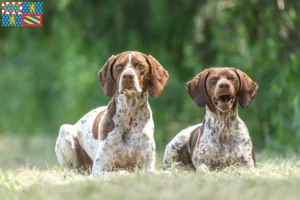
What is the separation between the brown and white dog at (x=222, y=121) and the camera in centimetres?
782

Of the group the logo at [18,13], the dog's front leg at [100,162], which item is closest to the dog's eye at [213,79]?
the dog's front leg at [100,162]

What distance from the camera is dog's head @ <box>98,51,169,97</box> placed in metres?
7.47

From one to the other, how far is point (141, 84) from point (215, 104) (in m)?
0.78

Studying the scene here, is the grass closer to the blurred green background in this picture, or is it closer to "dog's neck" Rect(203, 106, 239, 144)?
"dog's neck" Rect(203, 106, 239, 144)

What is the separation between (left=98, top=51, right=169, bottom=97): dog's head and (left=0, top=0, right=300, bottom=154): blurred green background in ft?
17.6

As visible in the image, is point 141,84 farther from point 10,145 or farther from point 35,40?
point 35,40

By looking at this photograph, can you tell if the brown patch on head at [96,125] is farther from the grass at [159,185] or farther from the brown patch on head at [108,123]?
the grass at [159,185]

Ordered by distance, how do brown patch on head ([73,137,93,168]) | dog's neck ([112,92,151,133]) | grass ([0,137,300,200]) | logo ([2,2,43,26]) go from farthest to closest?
logo ([2,2,43,26]), brown patch on head ([73,137,93,168]), dog's neck ([112,92,151,133]), grass ([0,137,300,200])

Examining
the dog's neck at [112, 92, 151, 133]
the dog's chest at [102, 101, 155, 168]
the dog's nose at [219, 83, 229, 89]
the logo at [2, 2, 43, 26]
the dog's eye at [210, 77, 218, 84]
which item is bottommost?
the dog's chest at [102, 101, 155, 168]

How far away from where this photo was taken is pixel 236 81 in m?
7.82

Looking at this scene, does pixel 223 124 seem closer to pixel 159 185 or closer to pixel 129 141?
pixel 129 141

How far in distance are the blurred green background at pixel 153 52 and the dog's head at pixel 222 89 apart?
4949 millimetres

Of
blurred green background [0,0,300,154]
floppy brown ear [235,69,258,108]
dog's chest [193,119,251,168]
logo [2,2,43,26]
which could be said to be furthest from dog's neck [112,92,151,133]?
blurred green background [0,0,300,154]

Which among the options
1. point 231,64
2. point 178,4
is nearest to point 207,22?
point 178,4
